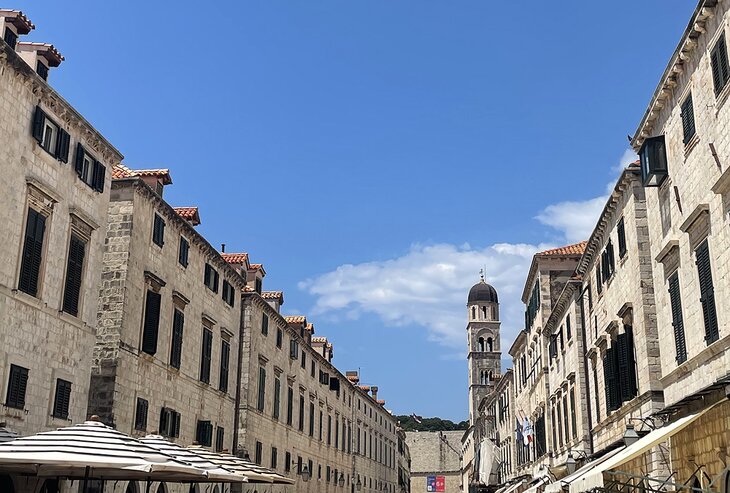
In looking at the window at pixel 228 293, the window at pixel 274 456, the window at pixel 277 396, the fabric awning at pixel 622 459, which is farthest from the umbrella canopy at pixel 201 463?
the window at pixel 277 396

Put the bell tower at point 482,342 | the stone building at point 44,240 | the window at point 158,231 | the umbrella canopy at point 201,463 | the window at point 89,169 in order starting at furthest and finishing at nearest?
the bell tower at point 482,342
the window at point 158,231
the window at point 89,169
the stone building at point 44,240
the umbrella canopy at point 201,463

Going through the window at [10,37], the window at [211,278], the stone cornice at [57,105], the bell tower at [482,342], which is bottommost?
the window at [211,278]

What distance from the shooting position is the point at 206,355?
30.0 meters

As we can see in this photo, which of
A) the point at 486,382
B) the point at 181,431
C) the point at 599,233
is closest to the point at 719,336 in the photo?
the point at 599,233

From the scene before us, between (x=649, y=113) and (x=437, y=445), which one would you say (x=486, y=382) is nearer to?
(x=437, y=445)

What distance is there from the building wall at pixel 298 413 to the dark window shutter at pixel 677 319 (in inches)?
847

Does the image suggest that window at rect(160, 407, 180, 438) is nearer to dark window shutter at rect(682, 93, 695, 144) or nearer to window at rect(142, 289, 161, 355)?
window at rect(142, 289, 161, 355)

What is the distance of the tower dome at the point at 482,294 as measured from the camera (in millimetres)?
103300

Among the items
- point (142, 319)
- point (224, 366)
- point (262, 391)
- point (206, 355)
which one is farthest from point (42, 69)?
point (262, 391)

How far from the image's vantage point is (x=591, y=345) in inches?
1011

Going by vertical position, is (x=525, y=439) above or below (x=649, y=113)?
below

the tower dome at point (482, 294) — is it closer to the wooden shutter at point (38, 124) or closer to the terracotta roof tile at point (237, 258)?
the terracotta roof tile at point (237, 258)

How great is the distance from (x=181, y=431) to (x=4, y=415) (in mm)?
10751

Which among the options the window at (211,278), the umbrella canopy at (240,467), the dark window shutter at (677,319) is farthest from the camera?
the window at (211,278)
